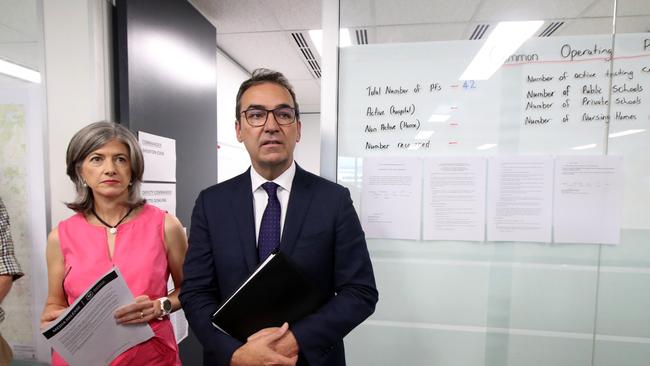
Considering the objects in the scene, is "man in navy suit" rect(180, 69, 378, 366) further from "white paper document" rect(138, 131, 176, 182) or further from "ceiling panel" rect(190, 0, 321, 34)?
"ceiling panel" rect(190, 0, 321, 34)

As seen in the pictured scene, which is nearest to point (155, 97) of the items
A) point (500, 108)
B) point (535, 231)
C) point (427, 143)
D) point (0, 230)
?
point (0, 230)

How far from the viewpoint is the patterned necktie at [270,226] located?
1.01m

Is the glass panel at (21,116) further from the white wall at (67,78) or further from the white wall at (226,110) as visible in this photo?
the white wall at (226,110)

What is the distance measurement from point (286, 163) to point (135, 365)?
91 centimetres

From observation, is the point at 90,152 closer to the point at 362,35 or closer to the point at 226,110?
the point at 362,35

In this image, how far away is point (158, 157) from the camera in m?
1.72

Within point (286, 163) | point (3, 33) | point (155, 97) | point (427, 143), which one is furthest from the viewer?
point (155, 97)

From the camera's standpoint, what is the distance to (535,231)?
130 cm

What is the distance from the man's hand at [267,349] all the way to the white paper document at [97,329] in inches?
17.9

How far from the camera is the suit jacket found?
3.06 ft

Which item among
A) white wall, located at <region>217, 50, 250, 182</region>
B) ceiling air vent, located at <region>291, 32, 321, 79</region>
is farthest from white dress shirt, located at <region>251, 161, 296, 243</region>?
white wall, located at <region>217, 50, 250, 182</region>

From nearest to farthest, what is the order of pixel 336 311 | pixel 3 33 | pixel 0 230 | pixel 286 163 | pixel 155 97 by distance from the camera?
pixel 336 311
pixel 286 163
pixel 0 230
pixel 3 33
pixel 155 97

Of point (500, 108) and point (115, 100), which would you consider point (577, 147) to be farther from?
point (115, 100)

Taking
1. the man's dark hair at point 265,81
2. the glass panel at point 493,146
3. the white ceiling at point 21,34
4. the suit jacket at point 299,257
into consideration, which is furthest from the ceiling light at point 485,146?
the white ceiling at point 21,34
